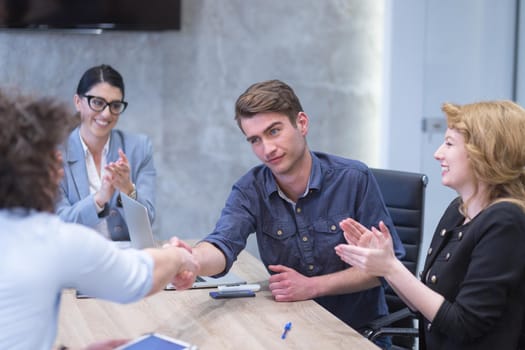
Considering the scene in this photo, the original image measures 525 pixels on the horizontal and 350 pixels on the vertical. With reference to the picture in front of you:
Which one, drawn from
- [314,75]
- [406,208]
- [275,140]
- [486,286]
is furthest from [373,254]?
[314,75]

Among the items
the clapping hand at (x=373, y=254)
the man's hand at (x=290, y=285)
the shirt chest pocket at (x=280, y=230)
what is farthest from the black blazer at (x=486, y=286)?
the shirt chest pocket at (x=280, y=230)

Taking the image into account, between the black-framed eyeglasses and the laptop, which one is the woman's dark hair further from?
the laptop

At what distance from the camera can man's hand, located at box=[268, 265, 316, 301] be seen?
2.31m

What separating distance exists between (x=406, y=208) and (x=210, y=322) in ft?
3.81

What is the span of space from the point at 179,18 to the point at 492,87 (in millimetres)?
2040

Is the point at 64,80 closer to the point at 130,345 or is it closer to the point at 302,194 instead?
the point at 302,194

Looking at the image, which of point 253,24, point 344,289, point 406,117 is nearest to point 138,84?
point 253,24

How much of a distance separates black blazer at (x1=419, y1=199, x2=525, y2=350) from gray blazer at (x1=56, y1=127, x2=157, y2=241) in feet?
4.86

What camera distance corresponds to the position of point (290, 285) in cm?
233

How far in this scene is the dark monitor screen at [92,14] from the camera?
410cm

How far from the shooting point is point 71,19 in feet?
13.7

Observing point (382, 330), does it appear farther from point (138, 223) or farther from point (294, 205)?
point (138, 223)

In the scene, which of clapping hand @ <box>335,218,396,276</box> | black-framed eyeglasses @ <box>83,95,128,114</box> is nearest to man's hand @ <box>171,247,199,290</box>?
clapping hand @ <box>335,218,396,276</box>

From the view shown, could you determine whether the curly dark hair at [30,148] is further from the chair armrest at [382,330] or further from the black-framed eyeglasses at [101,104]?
the black-framed eyeglasses at [101,104]
